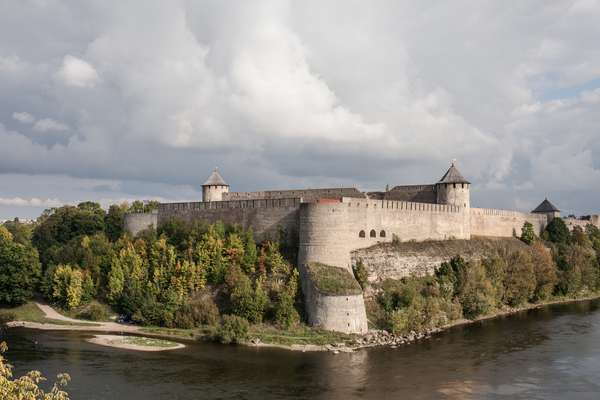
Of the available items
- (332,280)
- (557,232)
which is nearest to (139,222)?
(332,280)

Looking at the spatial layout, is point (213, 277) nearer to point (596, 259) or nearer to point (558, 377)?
point (558, 377)

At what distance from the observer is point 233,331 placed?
24828mm

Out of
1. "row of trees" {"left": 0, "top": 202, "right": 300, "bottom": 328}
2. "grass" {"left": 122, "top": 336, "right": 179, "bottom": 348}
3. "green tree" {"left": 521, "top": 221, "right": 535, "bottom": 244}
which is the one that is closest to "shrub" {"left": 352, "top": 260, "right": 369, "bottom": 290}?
"row of trees" {"left": 0, "top": 202, "right": 300, "bottom": 328}

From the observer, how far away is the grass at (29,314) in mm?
29023

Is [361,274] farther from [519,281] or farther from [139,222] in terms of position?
[139,222]

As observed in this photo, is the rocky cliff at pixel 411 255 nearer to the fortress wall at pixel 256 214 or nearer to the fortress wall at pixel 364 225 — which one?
the fortress wall at pixel 364 225

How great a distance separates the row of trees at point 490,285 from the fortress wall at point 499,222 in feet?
3.42

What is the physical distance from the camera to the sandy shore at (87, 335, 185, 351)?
928 inches

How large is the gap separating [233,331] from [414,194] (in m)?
18.5

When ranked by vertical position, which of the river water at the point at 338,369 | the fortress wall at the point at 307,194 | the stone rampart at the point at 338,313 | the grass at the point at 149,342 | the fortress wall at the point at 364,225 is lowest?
the river water at the point at 338,369

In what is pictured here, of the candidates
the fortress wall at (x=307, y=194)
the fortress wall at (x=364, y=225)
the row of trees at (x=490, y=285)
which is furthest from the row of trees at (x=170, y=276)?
the fortress wall at (x=307, y=194)

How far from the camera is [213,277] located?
95.9ft

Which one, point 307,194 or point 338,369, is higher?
point 307,194

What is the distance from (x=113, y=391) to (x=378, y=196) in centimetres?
2443
